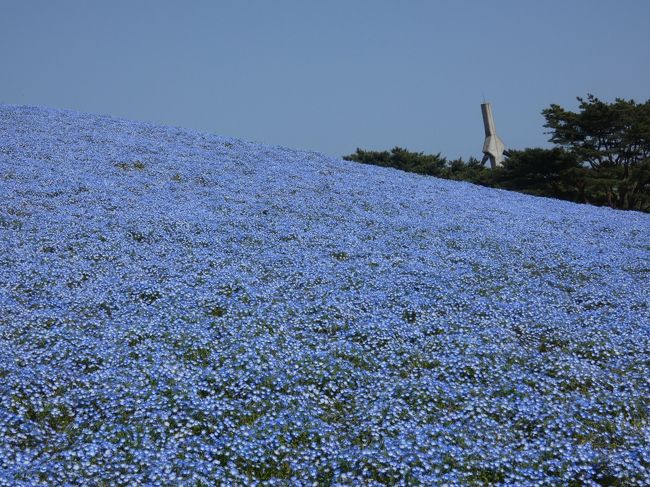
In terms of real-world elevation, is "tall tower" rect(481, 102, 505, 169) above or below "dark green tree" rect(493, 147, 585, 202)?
above

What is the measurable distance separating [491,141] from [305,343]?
39.5 meters

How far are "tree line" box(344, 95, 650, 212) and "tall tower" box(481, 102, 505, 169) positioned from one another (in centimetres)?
660

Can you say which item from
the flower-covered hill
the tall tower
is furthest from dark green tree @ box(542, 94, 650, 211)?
the flower-covered hill

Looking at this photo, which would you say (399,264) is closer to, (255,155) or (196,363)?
(196,363)

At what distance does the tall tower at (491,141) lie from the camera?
44.1 metres

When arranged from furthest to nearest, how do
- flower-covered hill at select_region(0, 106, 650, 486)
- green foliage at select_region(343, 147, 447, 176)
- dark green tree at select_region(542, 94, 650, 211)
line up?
green foliage at select_region(343, 147, 447, 176)
dark green tree at select_region(542, 94, 650, 211)
flower-covered hill at select_region(0, 106, 650, 486)

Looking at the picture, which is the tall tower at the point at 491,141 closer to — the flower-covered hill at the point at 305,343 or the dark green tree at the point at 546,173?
the dark green tree at the point at 546,173

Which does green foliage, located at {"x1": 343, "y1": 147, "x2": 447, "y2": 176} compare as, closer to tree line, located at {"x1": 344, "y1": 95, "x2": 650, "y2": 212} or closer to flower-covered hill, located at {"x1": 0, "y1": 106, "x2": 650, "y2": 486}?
tree line, located at {"x1": 344, "y1": 95, "x2": 650, "y2": 212}

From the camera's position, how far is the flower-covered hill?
6.13 meters

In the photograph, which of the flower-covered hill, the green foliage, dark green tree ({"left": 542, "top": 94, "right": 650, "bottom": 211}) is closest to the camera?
the flower-covered hill

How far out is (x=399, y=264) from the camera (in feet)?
39.4

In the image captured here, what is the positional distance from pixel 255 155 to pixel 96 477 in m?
17.2

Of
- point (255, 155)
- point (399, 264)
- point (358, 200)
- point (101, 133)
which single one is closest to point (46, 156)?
point (101, 133)

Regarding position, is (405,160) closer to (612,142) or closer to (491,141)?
(491,141)
